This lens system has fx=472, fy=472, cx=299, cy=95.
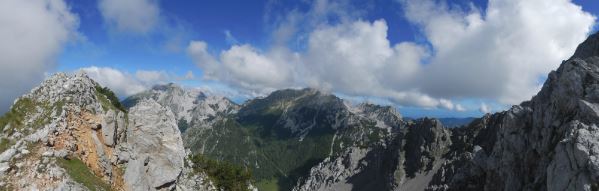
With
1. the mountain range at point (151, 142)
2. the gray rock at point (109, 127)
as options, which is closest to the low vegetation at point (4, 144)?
the mountain range at point (151, 142)

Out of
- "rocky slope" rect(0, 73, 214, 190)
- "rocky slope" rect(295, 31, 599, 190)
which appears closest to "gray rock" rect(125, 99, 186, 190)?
"rocky slope" rect(0, 73, 214, 190)

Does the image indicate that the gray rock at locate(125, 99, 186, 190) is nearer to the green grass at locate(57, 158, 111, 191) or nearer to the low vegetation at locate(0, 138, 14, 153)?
the green grass at locate(57, 158, 111, 191)

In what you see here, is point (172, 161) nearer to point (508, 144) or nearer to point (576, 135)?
point (508, 144)

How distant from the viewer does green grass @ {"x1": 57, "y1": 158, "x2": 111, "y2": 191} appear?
60.1 m

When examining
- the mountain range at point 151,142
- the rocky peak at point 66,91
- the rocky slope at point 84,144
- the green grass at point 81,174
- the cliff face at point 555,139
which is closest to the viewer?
the cliff face at point 555,139

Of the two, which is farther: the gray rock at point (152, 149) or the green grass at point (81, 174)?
the gray rock at point (152, 149)

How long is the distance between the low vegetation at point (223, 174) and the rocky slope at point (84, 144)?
11.9 m

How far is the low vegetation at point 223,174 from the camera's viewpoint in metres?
102

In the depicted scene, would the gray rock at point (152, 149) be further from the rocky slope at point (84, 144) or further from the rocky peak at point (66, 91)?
the rocky peak at point (66, 91)

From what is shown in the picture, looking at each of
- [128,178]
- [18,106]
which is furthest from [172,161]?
[18,106]

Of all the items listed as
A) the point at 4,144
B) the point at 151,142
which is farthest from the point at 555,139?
the point at 4,144

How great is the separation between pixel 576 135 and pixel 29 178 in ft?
207

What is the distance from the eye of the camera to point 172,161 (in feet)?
276

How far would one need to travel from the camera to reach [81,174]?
202ft
